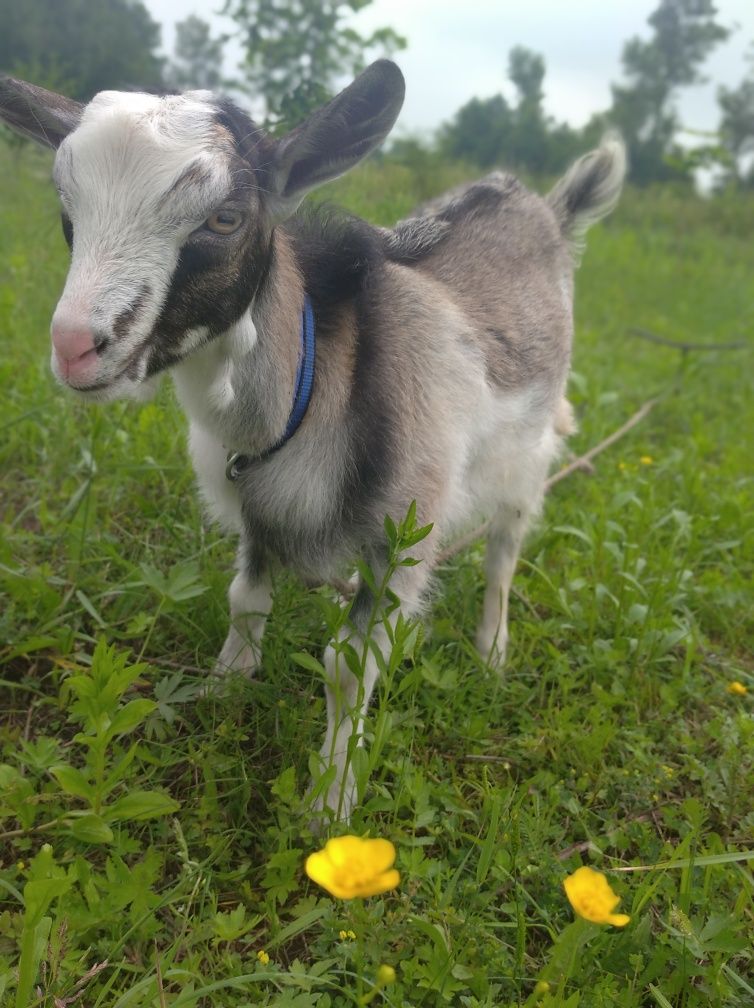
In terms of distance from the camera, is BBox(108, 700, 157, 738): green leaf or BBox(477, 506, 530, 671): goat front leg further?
BBox(477, 506, 530, 671): goat front leg

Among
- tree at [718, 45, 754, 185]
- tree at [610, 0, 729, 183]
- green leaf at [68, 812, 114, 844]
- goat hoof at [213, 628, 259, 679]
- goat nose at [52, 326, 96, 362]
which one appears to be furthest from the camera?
tree at [718, 45, 754, 185]

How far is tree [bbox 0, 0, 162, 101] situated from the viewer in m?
4.00

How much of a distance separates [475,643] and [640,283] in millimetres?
7564

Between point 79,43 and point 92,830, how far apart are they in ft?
15.3

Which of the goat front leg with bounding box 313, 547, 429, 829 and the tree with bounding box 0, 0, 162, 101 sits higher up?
the tree with bounding box 0, 0, 162, 101

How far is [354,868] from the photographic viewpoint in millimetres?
1018

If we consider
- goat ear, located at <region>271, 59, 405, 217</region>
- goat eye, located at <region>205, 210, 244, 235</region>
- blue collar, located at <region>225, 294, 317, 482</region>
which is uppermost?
goat ear, located at <region>271, 59, 405, 217</region>

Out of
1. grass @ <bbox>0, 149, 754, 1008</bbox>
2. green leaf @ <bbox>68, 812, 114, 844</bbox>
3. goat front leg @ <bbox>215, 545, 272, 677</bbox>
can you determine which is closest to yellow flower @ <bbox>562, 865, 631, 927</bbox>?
grass @ <bbox>0, 149, 754, 1008</bbox>

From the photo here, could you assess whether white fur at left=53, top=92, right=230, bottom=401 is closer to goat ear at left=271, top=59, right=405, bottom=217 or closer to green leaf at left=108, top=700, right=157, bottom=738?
goat ear at left=271, top=59, right=405, bottom=217

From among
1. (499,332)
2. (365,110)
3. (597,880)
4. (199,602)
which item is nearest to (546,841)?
(597,880)

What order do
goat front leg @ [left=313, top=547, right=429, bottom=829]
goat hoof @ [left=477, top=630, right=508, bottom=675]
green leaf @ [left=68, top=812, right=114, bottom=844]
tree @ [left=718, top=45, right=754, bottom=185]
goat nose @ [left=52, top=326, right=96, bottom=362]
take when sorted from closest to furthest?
goat nose @ [left=52, top=326, right=96, bottom=362] < green leaf @ [left=68, top=812, right=114, bottom=844] < goat front leg @ [left=313, top=547, right=429, bottom=829] < goat hoof @ [left=477, top=630, right=508, bottom=675] < tree @ [left=718, top=45, right=754, bottom=185]

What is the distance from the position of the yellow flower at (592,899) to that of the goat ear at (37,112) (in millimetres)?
1733

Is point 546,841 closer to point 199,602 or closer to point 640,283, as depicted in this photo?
point 199,602

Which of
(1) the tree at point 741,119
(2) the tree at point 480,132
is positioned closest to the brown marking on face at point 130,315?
(2) the tree at point 480,132
